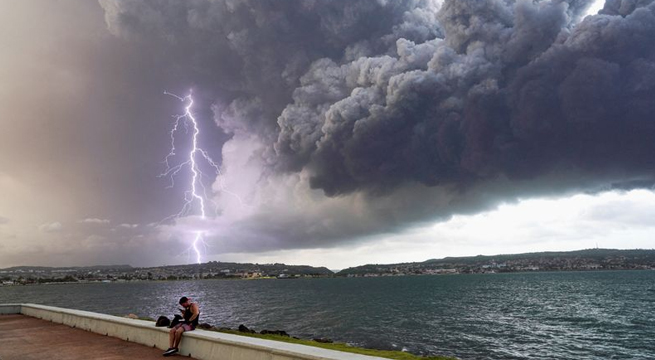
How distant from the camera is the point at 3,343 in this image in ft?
50.8

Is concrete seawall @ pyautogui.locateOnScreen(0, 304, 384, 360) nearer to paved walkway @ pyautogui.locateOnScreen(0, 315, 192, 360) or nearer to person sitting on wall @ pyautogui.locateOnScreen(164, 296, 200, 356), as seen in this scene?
person sitting on wall @ pyautogui.locateOnScreen(164, 296, 200, 356)

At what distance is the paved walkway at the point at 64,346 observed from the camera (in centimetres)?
1258

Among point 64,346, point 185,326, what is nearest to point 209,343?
point 185,326

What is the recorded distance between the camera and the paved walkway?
41.3ft

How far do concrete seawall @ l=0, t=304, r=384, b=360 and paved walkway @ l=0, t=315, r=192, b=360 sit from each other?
290 millimetres

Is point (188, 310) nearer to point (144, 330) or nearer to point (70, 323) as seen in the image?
point (144, 330)

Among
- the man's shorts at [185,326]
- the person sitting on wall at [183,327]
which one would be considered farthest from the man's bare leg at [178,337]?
the man's shorts at [185,326]

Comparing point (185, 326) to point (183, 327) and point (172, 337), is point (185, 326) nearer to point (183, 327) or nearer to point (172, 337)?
point (183, 327)

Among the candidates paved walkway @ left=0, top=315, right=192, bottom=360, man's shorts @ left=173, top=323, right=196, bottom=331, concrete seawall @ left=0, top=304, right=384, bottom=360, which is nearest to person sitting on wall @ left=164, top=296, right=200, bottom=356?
man's shorts @ left=173, top=323, right=196, bottom=331

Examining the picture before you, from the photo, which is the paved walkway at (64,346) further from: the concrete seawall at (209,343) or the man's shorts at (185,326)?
the man's shorts at (185,326)

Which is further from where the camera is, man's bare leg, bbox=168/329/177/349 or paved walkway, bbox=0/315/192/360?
paved walkway, bbox=0/315/192/360

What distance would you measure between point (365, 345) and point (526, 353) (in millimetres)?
13492

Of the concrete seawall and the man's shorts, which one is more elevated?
the man's shorts

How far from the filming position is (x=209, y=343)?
11406mm
